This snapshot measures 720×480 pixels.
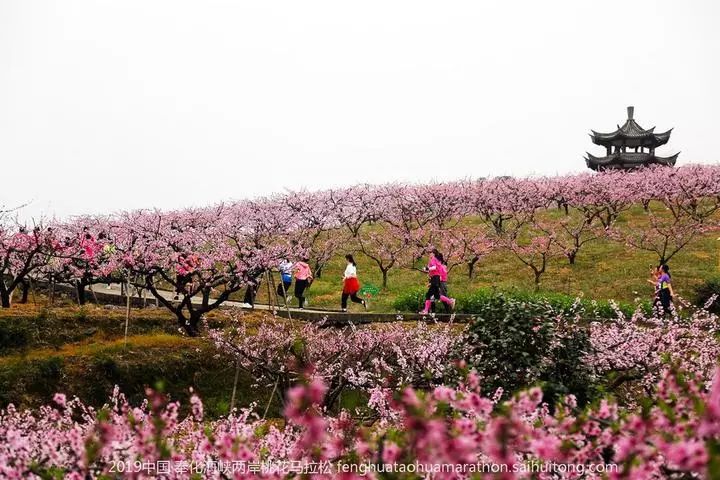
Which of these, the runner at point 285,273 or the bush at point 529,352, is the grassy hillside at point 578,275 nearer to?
the runner at point 285,273

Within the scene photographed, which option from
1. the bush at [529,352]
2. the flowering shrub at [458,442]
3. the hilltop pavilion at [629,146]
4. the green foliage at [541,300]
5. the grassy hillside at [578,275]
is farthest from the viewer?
the hilltop pavilion at [629,146]

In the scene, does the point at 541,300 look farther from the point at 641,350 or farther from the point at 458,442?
the point at 458,442

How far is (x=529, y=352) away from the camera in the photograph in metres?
11.8

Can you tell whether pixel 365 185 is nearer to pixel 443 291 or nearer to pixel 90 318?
pixel 443 291

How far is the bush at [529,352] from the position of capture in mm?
11445

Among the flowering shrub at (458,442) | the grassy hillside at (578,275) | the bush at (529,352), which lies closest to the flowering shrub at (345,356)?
the bush at (529,352)

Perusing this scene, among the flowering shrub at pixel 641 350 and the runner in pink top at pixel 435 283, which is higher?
the runner in pink top at pixel 435 283

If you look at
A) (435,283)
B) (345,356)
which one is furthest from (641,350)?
(435,283)

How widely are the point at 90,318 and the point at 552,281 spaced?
20.8 meters

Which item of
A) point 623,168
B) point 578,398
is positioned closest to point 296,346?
point 578,398

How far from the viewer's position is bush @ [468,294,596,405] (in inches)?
451

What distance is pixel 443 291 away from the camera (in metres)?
21.6

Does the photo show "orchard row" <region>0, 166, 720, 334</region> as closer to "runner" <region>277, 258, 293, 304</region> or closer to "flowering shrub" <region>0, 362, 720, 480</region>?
"runner" <region>277, 258, 293, 304</region>

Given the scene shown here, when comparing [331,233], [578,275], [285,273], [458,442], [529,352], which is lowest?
[529,352]
